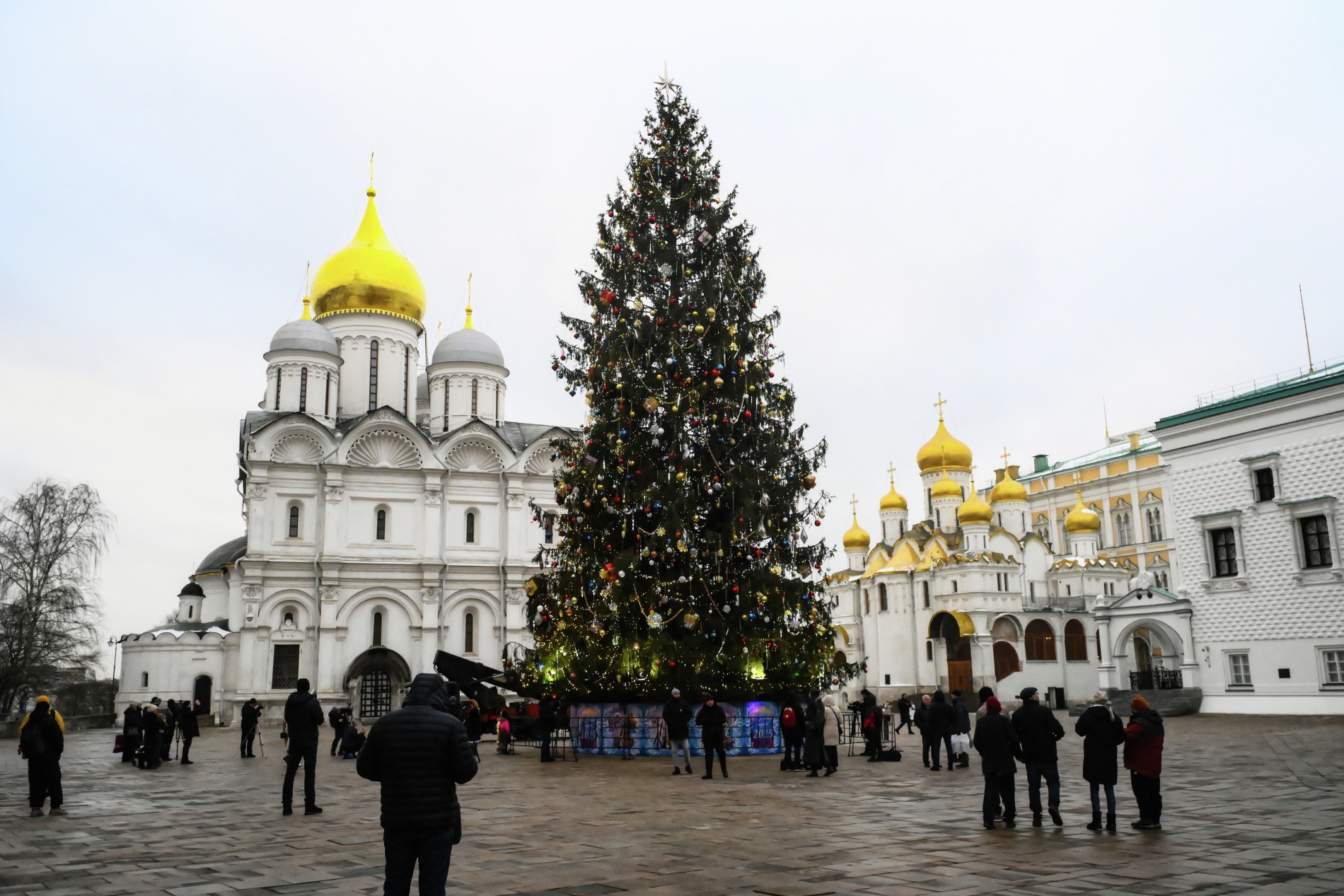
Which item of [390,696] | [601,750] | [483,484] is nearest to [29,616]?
[390,696]

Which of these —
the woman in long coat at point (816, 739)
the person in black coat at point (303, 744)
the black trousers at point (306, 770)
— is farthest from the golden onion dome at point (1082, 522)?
the black trousers at point (306, 770)

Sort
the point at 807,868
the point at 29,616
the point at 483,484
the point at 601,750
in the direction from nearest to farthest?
the point at 807,868 → the point at 601,750 → the point at 29,616 → the point at 483,484

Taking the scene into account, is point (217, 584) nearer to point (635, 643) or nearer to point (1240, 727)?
point (635, 643)

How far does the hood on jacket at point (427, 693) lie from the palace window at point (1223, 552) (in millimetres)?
29556

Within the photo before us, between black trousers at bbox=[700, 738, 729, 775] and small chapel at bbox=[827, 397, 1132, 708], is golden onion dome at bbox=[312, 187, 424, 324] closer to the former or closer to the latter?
small chapel at bbox=[827, 397, 1132, 708]

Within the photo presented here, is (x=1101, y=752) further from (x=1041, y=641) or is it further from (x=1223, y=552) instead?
(x=1041, y=641)

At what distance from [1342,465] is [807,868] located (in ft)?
83.6

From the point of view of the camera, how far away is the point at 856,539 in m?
58.4

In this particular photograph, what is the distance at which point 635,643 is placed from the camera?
16750 millimetres

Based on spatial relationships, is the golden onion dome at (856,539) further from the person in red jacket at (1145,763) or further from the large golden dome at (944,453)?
the person in red jacket at (1145,763)

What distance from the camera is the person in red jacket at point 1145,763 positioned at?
30.1ft

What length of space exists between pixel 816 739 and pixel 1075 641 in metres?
37.8

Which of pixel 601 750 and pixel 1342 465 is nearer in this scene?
pixel 601 750

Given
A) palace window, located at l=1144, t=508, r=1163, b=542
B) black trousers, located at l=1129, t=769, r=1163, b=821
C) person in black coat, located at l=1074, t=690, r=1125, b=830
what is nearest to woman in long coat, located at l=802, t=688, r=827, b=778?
person in black coat, located at l=1074, t=690, r=1125, b=830
